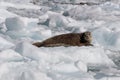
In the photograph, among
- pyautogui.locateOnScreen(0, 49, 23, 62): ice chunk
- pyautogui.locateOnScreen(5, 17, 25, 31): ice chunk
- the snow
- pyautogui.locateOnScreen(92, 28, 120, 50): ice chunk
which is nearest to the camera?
the snow

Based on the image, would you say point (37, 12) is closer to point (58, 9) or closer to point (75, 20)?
point (58, 9)

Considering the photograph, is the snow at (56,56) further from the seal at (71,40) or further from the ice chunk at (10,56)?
the seal at (71,40)

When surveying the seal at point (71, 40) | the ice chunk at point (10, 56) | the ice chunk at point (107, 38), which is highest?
the ice chunk at point (10, 56)

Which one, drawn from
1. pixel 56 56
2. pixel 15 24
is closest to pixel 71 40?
pixel 56 56

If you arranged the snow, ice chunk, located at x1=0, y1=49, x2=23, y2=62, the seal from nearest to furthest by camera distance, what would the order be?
the snow, ice chunk, located at x1=0, y1=49, x2=23, y2=62, the seal

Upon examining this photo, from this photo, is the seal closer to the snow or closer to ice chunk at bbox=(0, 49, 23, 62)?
the snow

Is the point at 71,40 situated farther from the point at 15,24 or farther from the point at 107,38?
the point at 15,24

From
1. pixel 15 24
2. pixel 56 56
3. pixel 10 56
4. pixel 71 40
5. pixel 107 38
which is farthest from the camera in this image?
pixel 15 24

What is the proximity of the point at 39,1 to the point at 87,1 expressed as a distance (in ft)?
7.61

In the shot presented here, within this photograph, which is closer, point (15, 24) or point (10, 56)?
point (10, 56)

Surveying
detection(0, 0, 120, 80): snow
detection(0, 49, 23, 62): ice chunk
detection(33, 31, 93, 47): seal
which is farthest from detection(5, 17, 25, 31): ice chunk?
detection(0, 49, 23, 62): ice chunk

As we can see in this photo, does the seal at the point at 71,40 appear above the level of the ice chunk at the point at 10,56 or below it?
below

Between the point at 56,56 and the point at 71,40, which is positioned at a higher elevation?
the point at 56,56

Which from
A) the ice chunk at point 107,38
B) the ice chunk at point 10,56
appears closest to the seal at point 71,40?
the ice chunk at point 107,38
